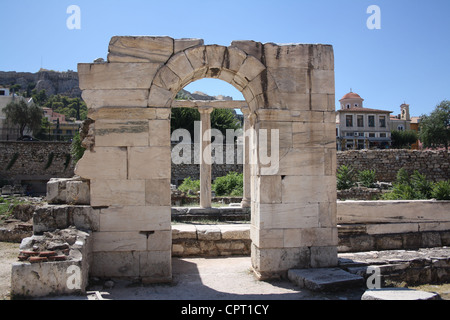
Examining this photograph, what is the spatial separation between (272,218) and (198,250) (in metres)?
2.70

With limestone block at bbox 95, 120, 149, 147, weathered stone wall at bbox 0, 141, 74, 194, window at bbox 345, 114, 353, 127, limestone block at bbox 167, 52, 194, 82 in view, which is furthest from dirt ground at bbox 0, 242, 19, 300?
window at bbox 345, 114, 353, 127

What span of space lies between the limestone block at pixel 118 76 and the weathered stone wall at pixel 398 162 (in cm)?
2332

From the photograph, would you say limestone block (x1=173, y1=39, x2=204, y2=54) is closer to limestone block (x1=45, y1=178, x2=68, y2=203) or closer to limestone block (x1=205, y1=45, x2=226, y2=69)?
limestone block (x1=205, y1=45, x2=226, y2=69)

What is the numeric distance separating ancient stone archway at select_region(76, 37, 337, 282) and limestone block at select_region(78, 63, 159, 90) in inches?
→ 0.7

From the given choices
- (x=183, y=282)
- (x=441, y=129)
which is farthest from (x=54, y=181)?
(x=441, y=129)

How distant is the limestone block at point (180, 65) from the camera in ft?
21.4

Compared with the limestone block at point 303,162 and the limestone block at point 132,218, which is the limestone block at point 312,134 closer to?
the limestone block at point 303,162

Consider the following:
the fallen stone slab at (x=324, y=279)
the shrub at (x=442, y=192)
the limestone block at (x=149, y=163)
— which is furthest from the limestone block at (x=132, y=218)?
the shrub at (x=442, y=192)

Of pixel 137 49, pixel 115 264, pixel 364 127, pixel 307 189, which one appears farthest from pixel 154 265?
pixel 364 127

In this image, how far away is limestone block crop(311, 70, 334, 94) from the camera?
6.89 m

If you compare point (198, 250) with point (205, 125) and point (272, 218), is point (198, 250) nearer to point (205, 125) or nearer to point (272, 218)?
point (272, 218)

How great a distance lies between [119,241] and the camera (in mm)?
6355

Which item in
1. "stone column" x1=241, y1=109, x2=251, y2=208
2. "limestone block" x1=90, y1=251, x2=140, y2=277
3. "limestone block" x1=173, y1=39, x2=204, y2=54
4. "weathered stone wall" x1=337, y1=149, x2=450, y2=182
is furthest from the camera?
"weathered stone wall" x1=337, y1=149, x2=450, y2=182
